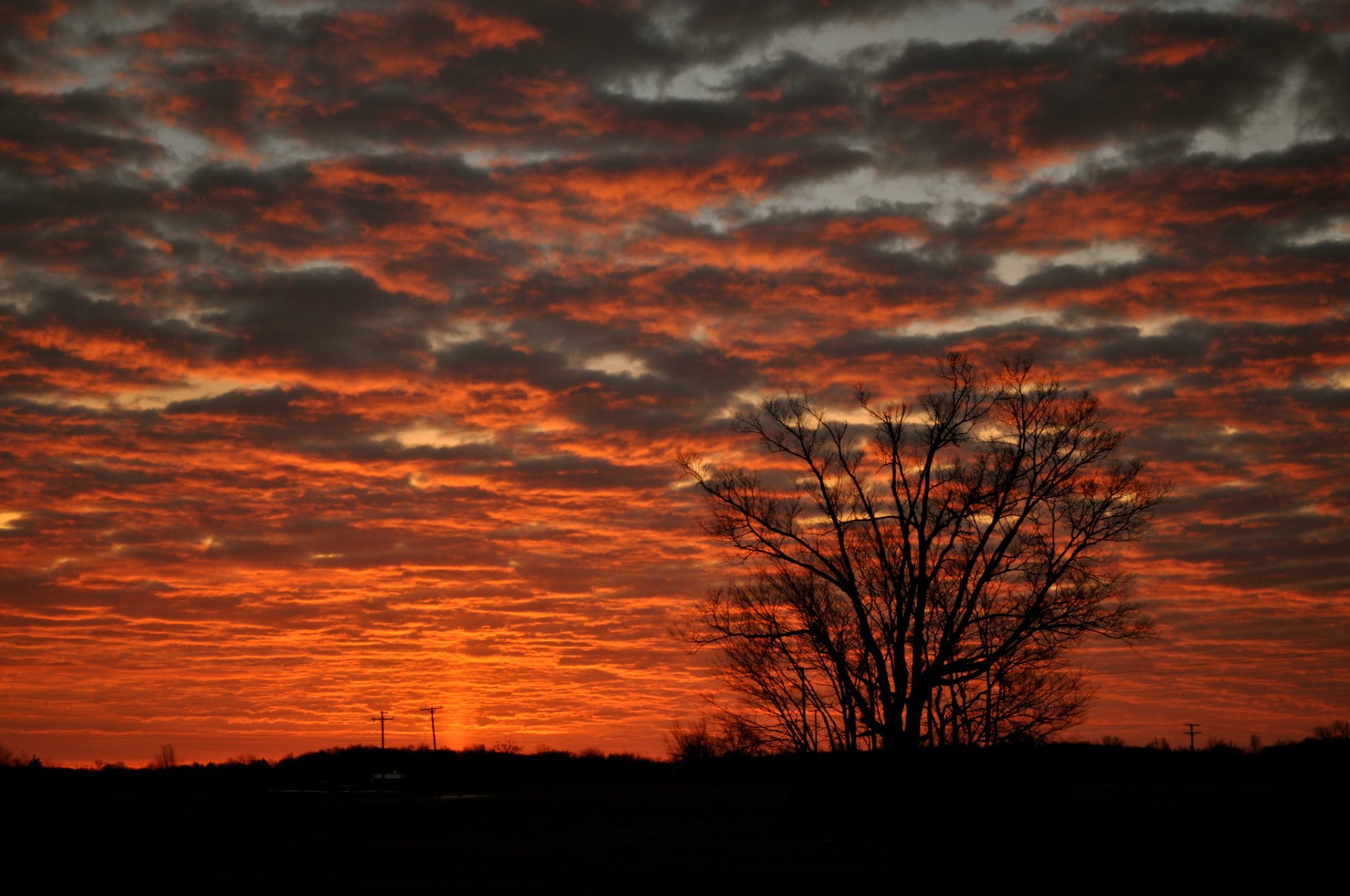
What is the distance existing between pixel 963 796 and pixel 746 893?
680 inches

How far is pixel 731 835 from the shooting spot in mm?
38000

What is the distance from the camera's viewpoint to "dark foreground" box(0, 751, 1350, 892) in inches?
945

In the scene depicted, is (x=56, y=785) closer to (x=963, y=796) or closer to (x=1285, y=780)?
(x=963, y=796)

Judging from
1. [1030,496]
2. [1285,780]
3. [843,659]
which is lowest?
[1285,780]

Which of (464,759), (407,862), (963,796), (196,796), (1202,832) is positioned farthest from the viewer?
(464,759)

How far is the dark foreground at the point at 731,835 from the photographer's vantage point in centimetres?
2400

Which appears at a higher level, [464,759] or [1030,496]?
[1030,496]

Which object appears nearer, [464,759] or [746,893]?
[746,893]

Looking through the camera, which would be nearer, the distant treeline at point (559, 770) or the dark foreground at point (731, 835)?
the dark foreground at point (731, 835)

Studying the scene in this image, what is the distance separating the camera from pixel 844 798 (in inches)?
1474

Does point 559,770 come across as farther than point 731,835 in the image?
Yes

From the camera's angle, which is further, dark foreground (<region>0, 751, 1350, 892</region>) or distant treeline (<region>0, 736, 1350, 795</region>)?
distant treeline (<region>0, 736, 1350, 795</region>)

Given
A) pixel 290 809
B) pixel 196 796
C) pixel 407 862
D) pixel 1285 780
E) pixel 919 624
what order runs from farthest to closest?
pixel 1285 780 < pixel 196 796 < pixel 290 809 < pixel 919 624 < pixel 407 862

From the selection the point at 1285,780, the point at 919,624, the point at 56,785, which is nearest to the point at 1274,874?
the point at 919,624
